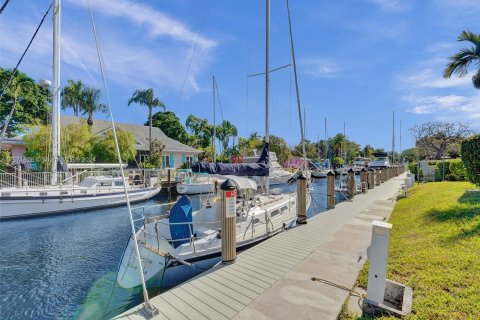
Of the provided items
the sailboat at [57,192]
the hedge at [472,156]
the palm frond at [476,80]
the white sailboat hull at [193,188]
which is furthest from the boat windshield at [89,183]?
the palm frond at [476,80]

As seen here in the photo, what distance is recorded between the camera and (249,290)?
15.3 ft

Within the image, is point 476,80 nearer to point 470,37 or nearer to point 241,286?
point 470,37

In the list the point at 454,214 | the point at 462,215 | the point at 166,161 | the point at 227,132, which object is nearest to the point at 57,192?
the point at 166,161

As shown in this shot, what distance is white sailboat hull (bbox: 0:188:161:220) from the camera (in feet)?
51.4

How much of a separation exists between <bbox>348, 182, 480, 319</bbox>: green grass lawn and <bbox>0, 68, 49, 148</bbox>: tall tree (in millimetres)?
39983

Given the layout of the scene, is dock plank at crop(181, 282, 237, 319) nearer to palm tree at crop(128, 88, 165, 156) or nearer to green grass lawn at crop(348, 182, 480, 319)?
green grass lawn at crop(348, 182, 480, 319)

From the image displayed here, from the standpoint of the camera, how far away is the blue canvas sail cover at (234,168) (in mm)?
9406

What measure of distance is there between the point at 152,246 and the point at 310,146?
228ft

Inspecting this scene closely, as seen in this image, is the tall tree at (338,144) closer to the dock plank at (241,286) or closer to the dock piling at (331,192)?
the dock piling at (331,192)

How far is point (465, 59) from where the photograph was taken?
12.9 metres

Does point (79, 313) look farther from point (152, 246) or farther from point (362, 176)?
point (362, 176)

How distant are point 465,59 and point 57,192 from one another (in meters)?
25.5

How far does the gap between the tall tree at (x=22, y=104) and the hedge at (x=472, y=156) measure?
4102 centimetres

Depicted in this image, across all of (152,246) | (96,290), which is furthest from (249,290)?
(96,290)
